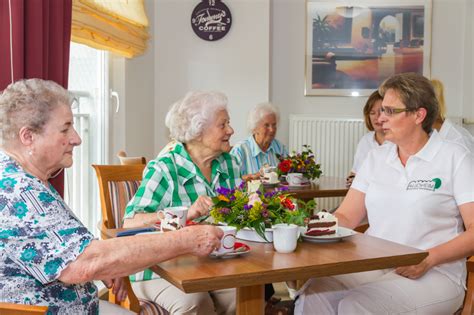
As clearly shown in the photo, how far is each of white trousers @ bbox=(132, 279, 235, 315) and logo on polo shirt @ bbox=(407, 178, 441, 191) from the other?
2.70 ft

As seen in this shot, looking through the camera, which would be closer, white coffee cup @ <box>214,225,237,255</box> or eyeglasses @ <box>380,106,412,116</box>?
white coffee cup @ <box>214,225,237,255</box>

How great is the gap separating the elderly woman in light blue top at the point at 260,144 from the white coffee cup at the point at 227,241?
2.62m

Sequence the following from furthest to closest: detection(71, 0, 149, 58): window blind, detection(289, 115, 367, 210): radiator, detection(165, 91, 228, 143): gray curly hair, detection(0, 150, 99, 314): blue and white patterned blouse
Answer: detection(289, 115, 367, 210): radiator → detection(71, 0, 149, 58): window blind → detection(165, 91, 228, 143): gray curly hair → detection(0, 150, 99, 314): blue and white patterned blouse

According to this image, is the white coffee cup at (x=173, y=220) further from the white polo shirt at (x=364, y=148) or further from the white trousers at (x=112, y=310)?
the white polo shirt at (x=364, y=148)

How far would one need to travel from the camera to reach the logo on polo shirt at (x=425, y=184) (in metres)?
2.30

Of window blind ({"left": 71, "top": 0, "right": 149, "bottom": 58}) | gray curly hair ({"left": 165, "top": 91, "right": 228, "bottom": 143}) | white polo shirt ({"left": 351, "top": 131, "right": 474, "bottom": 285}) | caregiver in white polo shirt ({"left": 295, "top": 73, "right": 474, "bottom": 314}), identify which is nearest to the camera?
caregiver in white polo shirt ({"left": 295, "top": 73, "right": 474, "bottom": 314})

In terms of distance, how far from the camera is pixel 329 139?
235 inches

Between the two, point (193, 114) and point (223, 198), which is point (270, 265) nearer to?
point (223, 198)

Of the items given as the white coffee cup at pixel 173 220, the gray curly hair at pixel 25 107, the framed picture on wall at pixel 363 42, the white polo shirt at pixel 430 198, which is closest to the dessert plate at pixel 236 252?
the white coffee cup at pixel 173 220

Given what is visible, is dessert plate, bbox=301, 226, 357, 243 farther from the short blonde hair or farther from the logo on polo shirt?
the short blonde hair

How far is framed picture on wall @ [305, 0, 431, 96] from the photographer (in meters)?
5.98

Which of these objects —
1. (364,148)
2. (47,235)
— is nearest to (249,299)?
(47,235)

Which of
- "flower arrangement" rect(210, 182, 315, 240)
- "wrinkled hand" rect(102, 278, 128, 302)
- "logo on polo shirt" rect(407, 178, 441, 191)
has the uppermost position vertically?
"logo on polo shirt" rect(407, 178, 441, 191)

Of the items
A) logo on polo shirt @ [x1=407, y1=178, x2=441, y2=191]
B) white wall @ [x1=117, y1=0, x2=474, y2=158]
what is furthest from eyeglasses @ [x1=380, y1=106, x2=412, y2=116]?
white wall @ [x1=117, y1=0, x2=474, y2=158]
